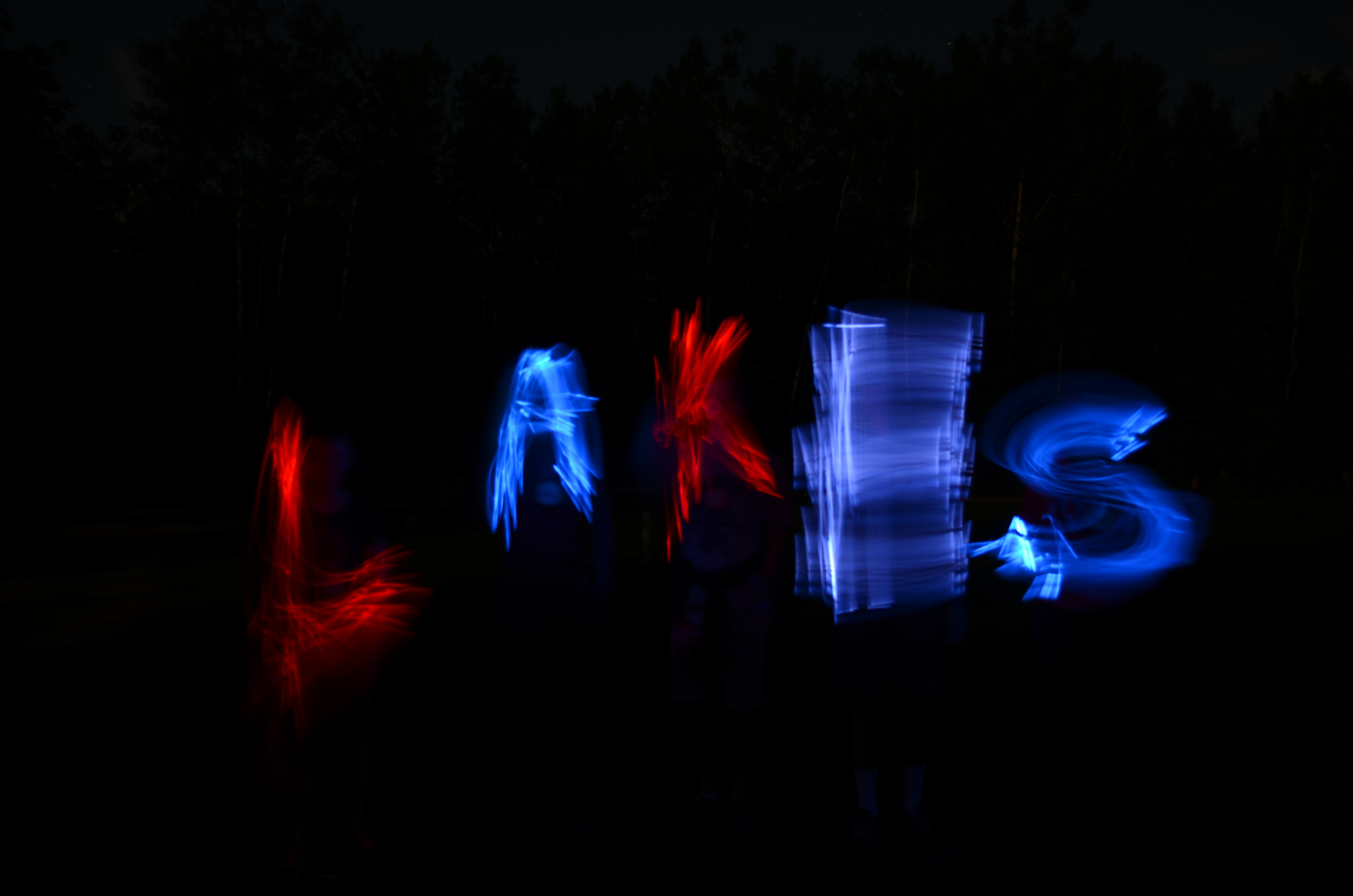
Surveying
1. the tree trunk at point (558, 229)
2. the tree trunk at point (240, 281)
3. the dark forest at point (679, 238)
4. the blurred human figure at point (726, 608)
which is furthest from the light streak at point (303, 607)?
the tree trunk at point (558, 229)

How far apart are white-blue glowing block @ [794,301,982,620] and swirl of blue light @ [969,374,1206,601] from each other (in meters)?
0.86

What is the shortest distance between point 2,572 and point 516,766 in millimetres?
12305

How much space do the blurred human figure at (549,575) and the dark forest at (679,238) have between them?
72.2 feet

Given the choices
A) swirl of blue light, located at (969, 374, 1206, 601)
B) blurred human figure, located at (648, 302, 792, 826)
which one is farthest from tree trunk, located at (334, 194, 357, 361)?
blurred human figure, located at (648, 302, 792, 826)

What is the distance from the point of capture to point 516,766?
4.31 metres

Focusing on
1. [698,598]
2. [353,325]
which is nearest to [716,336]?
[698,598]

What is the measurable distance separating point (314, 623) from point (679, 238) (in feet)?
97.7

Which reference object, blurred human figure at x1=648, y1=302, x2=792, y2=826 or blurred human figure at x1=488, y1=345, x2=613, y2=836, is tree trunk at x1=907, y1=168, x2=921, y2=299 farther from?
blurred human figure at x1=488, y1=345, x2=613, y2=836

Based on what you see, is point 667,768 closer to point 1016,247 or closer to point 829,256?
point 829,256

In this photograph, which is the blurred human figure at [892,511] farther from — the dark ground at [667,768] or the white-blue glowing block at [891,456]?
the dark ground at [667,768]

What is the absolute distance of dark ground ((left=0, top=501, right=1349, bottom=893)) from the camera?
3887 millimetres

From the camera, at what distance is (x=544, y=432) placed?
437cm

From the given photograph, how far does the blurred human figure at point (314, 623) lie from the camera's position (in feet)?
12.3

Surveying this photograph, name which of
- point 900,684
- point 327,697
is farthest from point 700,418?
point 327,697
